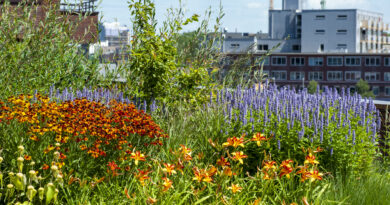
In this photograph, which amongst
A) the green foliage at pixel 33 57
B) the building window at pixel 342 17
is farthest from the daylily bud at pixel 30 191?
the building window at pixel 342 17

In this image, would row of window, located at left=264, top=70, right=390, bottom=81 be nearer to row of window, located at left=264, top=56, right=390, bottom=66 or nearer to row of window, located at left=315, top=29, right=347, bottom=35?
row of window, located at left=264, top=56, right=390, bottom=66

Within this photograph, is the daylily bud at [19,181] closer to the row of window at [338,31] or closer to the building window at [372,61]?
the building window at [372,61]

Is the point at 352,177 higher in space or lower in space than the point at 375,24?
lower

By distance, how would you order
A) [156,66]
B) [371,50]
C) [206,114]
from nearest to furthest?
[206,114] → [156,66] → [371,50]

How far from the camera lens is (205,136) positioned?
664cm

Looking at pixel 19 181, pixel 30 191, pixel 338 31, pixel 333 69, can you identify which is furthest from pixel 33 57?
pixel 338 31

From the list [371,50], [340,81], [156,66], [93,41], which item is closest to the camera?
[156,66]

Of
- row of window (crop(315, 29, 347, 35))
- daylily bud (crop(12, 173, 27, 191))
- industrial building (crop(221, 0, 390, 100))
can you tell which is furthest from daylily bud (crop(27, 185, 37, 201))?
row of window (crop(315, 29, 347, 35))

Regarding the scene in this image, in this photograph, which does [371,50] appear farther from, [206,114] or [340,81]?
[206,114]

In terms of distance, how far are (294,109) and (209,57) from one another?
9.66 feet

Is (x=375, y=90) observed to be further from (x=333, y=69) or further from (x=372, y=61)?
(x=333, y=69)

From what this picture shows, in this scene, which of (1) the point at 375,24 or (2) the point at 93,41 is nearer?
(2) the point at 93,41

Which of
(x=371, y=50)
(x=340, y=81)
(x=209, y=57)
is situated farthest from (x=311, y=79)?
(x=209, y=57)

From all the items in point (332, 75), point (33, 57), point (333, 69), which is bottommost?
point (332, 75)
